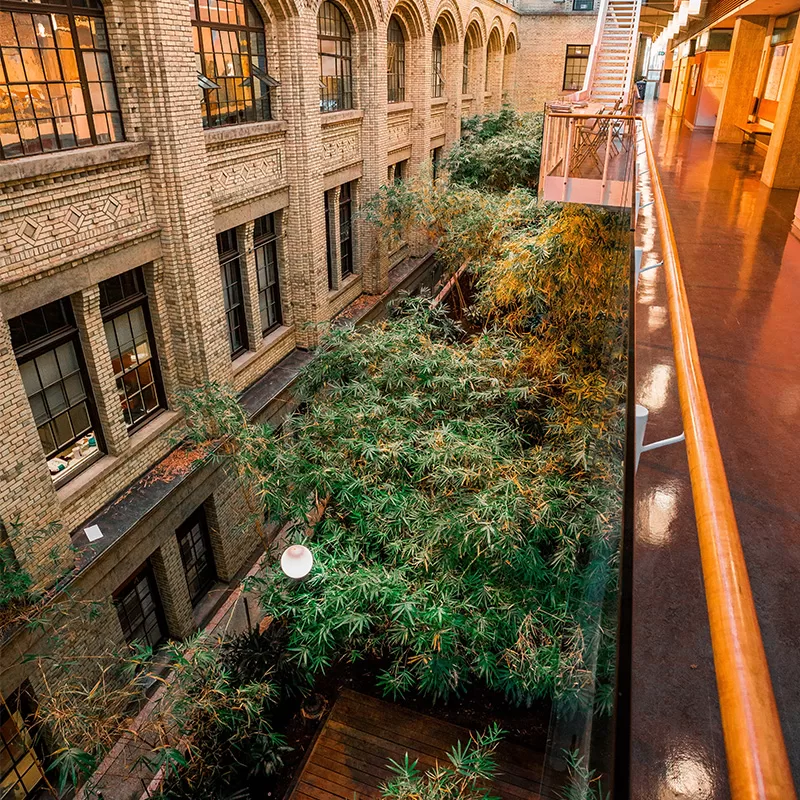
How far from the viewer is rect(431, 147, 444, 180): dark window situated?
66.6 feet

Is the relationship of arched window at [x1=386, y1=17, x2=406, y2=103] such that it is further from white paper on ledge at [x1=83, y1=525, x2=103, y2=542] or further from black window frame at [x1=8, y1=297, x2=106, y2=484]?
white paper on ledge at [x1=83, y1=525, x2=103, y2=542]

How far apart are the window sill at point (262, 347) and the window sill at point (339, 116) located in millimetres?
4214

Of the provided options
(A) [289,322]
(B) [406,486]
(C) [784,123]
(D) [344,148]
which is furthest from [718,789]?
(D) [344,148]

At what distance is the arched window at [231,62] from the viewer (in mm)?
8844

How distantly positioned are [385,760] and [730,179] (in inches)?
390

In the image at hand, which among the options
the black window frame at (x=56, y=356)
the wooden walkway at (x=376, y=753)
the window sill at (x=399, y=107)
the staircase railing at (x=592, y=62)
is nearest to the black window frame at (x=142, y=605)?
the black window frame at (x=56, y=356)

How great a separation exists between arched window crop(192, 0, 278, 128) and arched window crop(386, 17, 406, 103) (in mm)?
7040

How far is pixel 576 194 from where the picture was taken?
8.45 m

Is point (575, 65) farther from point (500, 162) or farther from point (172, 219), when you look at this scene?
point (172, 219)

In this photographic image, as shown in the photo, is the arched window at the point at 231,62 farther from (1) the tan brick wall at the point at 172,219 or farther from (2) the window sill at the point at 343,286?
(2) the window sill at the point at 343,286

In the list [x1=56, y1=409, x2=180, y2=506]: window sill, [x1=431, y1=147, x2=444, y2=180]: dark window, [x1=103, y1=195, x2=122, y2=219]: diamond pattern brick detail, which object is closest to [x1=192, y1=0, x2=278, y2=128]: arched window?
[x1=103, y1=195, x2=122, y2=219]: diamond pattern brick detail

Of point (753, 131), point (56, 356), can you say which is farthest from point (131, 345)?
point (753, 131)

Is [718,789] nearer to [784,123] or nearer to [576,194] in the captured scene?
[576,194]

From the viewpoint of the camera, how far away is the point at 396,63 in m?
16.8
